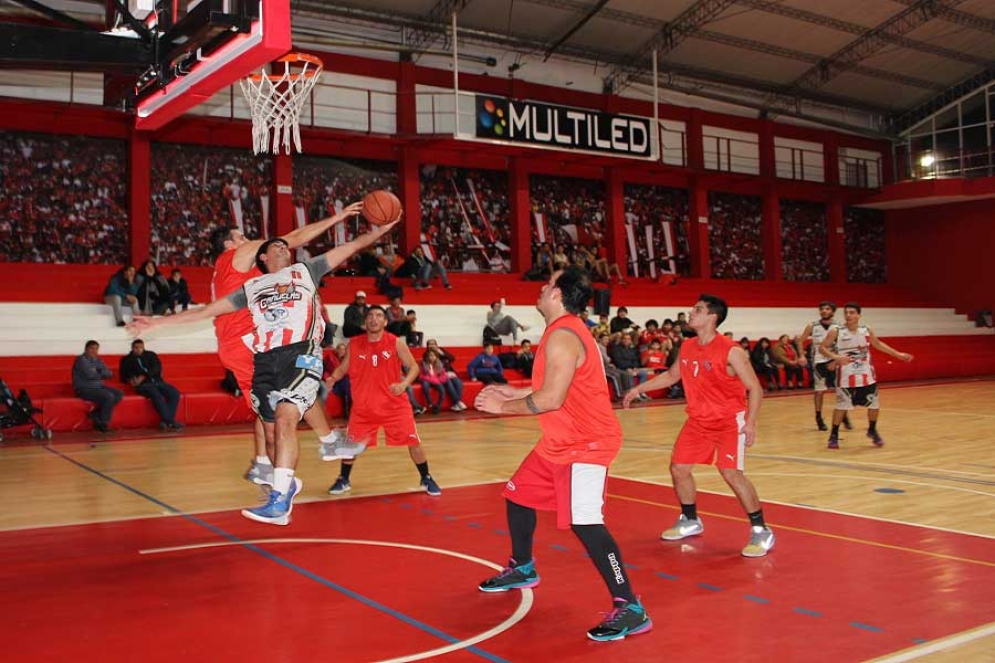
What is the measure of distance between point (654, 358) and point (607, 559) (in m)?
14.8

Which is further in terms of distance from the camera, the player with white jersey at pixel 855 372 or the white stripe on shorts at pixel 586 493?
the player with white jersey at pixel 855 372

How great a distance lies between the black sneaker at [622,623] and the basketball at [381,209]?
3.30 metres

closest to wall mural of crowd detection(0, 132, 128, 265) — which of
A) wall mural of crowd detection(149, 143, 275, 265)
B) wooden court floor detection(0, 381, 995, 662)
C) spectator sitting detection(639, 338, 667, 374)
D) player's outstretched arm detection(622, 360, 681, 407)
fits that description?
wall mural of crowd detection(149, 143, 275, 265)

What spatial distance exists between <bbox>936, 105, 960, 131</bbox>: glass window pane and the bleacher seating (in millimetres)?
5555

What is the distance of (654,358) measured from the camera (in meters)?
18.4

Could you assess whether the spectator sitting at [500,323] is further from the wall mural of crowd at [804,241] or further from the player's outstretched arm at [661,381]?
the wall mural of crowd at [804,241]

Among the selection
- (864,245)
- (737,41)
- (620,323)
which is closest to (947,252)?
(864,245)

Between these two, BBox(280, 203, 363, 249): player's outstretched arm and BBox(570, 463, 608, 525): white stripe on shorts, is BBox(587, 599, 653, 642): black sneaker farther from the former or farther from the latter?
BBox(280, 203, 363, 249): player's outstretched arm

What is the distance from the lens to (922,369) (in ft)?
75.9

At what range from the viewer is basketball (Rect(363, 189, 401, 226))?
616 centimetres

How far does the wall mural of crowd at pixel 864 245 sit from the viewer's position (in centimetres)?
3047

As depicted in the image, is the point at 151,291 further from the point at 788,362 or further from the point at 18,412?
the point at 788,362

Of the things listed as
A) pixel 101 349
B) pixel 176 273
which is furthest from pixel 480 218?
pixel 101 349

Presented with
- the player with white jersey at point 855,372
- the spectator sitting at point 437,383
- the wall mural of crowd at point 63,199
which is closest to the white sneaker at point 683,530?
the player with white jersey at point 855,372
